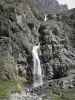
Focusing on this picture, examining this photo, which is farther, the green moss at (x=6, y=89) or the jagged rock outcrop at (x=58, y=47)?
the jagged rock outcrop at (x=58, y=47)

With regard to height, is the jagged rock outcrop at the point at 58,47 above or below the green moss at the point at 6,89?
above

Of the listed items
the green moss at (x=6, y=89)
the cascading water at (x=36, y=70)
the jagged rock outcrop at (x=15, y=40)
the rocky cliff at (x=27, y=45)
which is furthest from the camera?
the cascading water at (x=36, y=70)

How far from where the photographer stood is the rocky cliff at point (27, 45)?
77.6m

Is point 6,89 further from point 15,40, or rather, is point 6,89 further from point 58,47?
point 58,47

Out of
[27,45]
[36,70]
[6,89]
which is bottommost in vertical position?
[6,89]

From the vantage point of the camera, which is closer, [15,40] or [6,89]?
[6,89]

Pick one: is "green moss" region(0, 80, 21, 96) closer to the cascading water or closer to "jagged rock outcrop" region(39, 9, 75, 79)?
the cascading water

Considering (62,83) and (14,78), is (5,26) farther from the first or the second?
(62,83)

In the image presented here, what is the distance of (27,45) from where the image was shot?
85000 mm

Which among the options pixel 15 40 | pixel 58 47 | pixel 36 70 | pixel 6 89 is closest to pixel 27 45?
pixel 15 40

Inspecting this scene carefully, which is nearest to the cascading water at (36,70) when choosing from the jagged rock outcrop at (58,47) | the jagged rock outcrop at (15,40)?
the jagged rock outcrop at (15,40)

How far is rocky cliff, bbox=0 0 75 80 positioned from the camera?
77.6 meters

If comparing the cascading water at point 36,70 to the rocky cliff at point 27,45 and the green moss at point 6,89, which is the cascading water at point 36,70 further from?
the green moss at point 6,89

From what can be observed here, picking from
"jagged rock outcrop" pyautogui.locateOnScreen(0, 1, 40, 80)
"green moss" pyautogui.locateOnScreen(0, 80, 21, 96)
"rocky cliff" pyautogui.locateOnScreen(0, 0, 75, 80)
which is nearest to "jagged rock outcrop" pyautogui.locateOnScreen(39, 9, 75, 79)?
"rocky cliff" pyautogui.locateOnScreen(0, 0, 75, 80)
